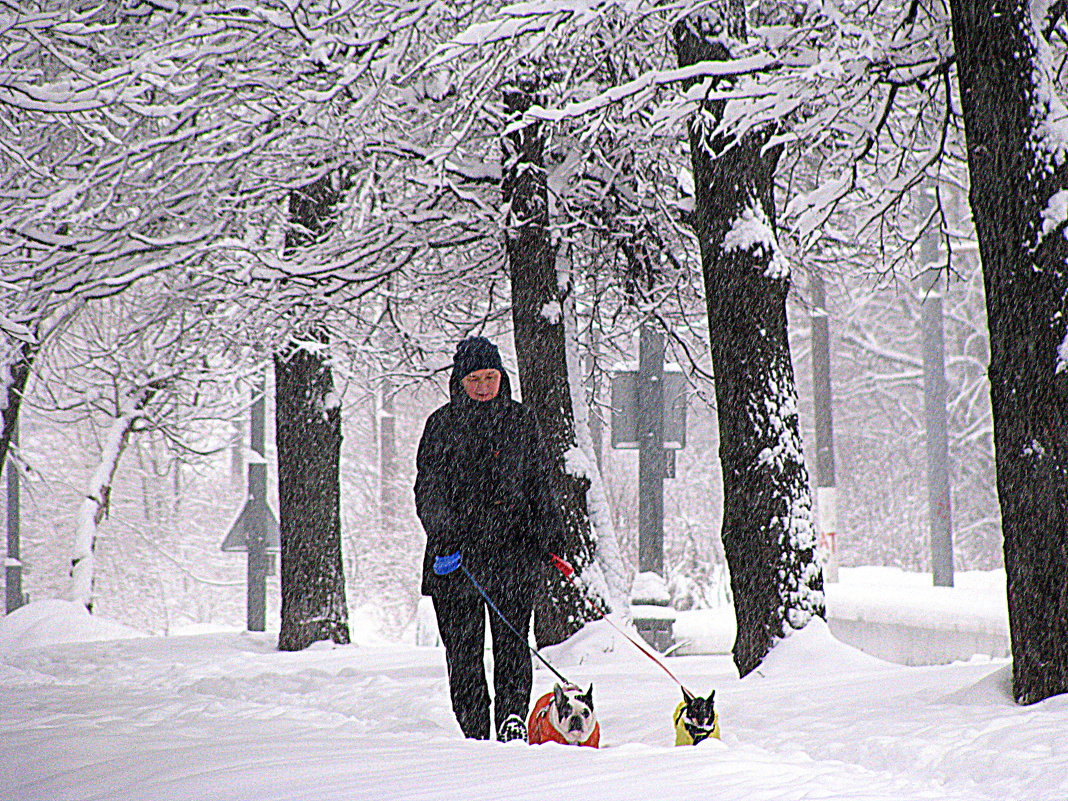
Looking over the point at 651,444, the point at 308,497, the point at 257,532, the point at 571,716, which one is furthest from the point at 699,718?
the point at 257,532

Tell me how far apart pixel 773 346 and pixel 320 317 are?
446 centimetres

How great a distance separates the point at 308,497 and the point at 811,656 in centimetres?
595

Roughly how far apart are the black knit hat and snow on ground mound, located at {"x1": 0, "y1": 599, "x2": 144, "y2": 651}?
10.6m

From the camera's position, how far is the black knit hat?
566cm

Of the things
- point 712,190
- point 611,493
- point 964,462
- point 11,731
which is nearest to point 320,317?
point 712,190

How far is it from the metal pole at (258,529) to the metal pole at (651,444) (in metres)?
6.29

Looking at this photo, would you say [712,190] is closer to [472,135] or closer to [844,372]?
[472,135]

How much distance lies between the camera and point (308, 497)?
38.7 feet

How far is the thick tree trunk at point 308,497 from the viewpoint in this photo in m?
11.8

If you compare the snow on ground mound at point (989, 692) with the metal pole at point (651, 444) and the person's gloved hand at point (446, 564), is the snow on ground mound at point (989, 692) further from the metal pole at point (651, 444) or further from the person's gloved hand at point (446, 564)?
the metal pole at point (651, 444)

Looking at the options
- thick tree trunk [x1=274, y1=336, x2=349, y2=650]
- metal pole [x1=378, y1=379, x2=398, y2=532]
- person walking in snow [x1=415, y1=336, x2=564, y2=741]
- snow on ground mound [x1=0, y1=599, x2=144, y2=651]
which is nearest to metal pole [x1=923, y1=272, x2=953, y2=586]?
thick tree trunk [x1=274, y1=336, x2=349, y2=650]

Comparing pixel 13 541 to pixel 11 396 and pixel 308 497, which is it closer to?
pixel 11 396

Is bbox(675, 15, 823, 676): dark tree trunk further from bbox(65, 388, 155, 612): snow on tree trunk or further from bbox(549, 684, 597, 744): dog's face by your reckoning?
bbox(65, 388, 155, 612): snow on tree trunk

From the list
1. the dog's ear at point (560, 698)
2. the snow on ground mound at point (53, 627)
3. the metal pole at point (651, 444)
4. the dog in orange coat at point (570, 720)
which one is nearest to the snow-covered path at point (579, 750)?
the dog in orange coat at point (570, 720)
